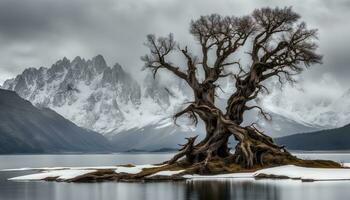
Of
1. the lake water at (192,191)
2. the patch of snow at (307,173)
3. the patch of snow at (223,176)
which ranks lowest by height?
the lake water at (192,191)

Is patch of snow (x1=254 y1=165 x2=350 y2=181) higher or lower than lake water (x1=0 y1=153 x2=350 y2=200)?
higher

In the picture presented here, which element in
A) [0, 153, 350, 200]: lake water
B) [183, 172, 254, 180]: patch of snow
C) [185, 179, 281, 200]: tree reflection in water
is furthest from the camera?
[183, 172, 254, 180]: patch of snow

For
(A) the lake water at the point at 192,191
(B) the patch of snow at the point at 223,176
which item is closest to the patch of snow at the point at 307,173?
(B) the patch of snow at the point at 223,176

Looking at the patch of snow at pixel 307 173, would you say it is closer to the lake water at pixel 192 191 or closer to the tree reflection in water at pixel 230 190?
the lake water at pixel 192 191

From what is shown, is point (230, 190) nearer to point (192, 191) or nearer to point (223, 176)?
point (192, 191)

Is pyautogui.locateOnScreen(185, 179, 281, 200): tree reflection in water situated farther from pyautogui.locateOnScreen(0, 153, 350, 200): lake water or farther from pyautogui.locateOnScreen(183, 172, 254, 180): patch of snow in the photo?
pyautogui.locateOnScreen(183, 172, 254, 180): patch of snow

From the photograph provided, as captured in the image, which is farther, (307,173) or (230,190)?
(307,173)

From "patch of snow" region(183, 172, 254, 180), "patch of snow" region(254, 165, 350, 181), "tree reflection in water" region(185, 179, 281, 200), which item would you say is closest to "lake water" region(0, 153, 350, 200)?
"tree reflection in water" region(185, 179, 281, 200)

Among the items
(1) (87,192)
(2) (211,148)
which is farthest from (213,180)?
(1) (87,192)

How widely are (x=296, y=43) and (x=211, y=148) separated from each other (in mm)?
16007

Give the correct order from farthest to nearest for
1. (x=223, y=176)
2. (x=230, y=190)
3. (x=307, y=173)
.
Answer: (x=223, y=176) < (x=307, y=173) < (x=230, y=190)

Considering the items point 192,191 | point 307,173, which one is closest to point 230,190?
point 192,191

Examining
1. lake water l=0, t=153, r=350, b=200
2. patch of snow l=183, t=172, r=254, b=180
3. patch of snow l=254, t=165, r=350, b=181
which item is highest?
patch of snow l=254, t=165, r=350, b=181

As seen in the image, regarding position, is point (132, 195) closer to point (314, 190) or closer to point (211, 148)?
point (314, 190)
